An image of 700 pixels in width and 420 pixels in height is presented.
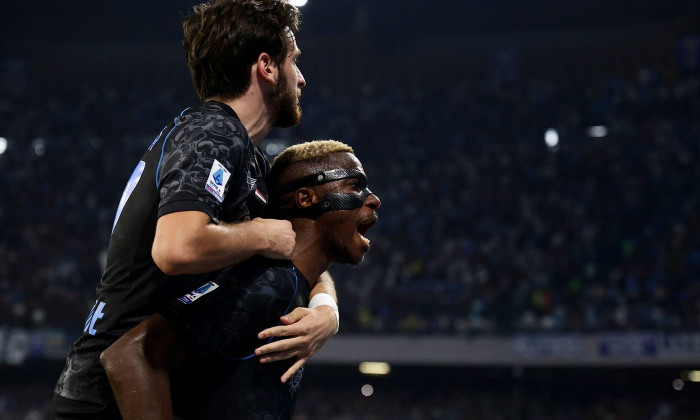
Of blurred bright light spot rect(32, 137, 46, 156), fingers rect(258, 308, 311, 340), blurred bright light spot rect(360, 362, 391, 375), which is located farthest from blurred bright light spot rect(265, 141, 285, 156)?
fingers rect(258, 308, 311, 340)

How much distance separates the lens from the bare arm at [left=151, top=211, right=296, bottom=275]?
2.43 meters

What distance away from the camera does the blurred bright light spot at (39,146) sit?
24.8 m

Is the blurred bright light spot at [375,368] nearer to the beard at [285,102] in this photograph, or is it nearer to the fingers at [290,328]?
the beard at [285,102]

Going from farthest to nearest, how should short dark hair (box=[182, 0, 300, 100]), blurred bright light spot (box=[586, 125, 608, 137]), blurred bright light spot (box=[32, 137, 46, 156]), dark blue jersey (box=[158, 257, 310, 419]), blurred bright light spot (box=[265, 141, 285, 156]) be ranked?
blurred bright light spot (box=[265, 141, 285, 156])
blurred bright light spot (box=[32, 137, 46, 156])
blurred bright light spot (box=[586, 125, 608, 137])
short dark hair (box=[182, 0, 300, 100])
dark blue jersey (box=[158, 257, 310, 419])

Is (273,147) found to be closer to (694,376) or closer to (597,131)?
(597,131)

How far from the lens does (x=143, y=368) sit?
8.32 feet

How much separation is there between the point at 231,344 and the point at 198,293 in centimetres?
23

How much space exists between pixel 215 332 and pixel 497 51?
26347mm

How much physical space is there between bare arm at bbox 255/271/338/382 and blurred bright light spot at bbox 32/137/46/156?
24326 millimetres

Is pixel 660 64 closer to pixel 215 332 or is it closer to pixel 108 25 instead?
pixel 108 25

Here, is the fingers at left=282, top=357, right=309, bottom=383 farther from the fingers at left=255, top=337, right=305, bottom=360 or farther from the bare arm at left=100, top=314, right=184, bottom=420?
the bare arm at left=100, top=314, right=184, bottom=420

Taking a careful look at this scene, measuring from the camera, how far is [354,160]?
3.17m

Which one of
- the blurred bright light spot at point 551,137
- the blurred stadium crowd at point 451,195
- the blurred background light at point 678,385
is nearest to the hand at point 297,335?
the blurred stadium crowd at point 451,195

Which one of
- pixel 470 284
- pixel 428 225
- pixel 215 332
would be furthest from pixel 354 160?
pixel 428 225
